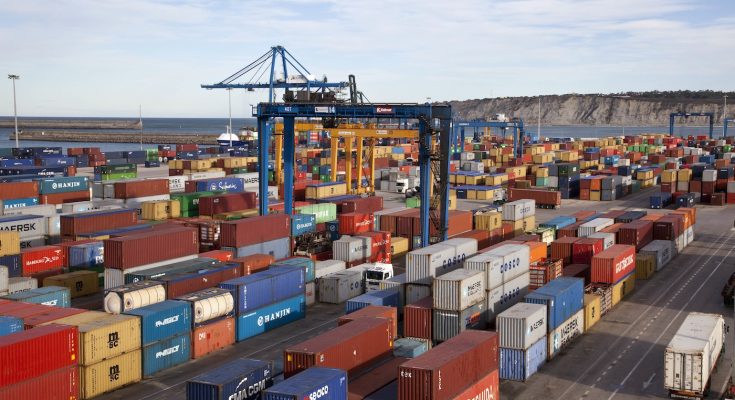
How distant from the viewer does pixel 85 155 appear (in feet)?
416

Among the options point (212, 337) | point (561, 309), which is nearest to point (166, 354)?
point (212, 337)

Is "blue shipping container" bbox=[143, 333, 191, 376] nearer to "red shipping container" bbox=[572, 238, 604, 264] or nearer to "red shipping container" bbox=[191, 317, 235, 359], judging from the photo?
"red shipping container" bbox=[191, 317, 235, 359]

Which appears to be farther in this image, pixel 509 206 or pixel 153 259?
pixel 509 206

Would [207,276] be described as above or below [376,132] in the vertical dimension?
below

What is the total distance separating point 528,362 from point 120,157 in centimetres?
11424

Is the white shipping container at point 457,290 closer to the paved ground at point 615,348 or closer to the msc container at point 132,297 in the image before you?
the paved ground at point 615,348

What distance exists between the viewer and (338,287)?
43.1 meters

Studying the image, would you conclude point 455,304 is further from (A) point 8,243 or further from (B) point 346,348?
(A) point 8,243

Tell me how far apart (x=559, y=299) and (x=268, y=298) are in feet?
46.2

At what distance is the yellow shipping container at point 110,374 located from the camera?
2827 cm

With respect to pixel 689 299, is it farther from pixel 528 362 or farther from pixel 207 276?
pixel 207 276

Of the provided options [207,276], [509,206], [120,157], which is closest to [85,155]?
A: [120,157]

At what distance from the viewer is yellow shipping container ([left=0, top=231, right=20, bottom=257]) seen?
42688 mm

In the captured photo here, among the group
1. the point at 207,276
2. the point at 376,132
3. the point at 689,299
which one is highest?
the point at 376,132
